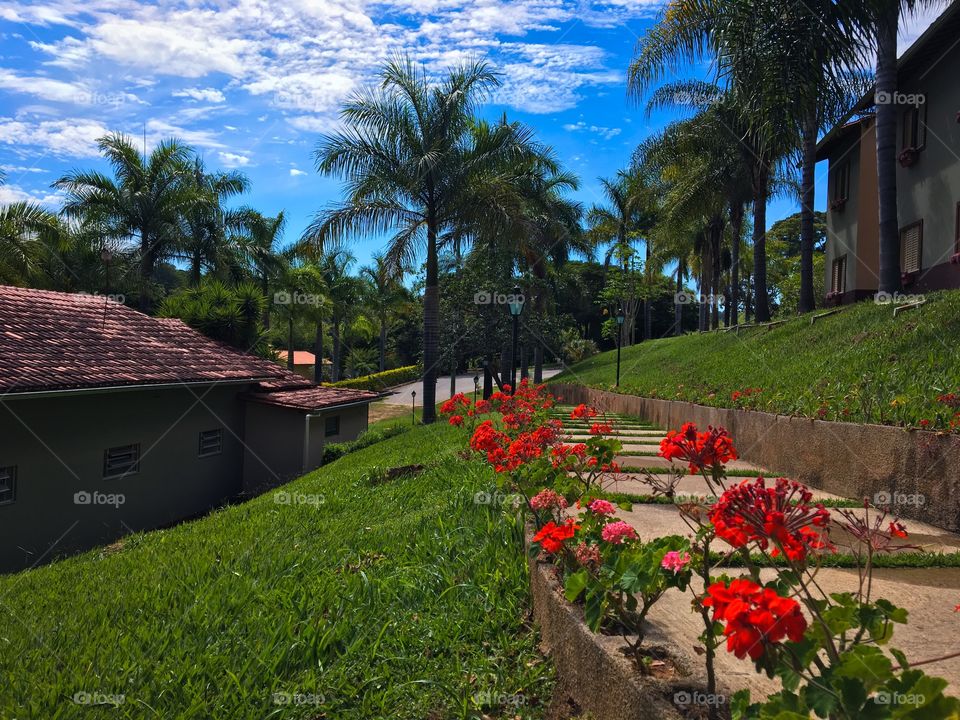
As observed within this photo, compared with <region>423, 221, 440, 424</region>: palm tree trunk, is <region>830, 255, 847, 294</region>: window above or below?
above

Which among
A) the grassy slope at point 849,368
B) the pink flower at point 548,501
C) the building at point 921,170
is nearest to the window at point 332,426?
the grassy slope at point 849,368

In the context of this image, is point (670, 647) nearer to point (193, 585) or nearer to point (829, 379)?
point (193, 585)

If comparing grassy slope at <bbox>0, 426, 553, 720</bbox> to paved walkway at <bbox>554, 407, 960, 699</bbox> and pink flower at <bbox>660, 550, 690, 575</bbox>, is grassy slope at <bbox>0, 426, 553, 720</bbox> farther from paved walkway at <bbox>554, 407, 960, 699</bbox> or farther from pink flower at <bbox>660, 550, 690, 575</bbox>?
pink flower at <bbox>660, 550, 690, 575</bbox>

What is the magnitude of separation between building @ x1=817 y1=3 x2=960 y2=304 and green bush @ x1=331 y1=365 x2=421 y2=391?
1165 inches

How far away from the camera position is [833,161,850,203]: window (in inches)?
773

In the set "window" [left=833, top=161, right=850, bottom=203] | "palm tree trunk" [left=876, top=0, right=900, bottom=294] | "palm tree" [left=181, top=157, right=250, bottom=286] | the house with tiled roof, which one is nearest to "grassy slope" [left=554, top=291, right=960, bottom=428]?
"palm tree trunk" [left=876, top=0, right=900, bottom=294]

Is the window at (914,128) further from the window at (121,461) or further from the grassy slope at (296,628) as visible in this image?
the window at (121,461)

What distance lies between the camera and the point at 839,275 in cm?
2045

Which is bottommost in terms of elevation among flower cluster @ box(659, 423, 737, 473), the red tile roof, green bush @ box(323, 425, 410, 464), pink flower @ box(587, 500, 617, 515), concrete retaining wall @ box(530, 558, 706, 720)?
green bush @ box(323, 425, 410, 464)

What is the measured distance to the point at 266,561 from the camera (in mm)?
4625

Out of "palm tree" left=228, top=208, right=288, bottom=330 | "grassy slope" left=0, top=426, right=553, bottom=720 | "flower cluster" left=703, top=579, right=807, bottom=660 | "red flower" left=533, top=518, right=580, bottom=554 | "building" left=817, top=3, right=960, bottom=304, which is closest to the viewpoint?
"flower cluster" left=703, top=579, right=807, bottom=660

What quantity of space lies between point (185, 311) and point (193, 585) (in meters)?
16.8

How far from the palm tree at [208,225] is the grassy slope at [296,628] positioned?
77.1 feet

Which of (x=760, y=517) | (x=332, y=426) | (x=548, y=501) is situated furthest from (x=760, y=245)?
(x=760, y=517)
